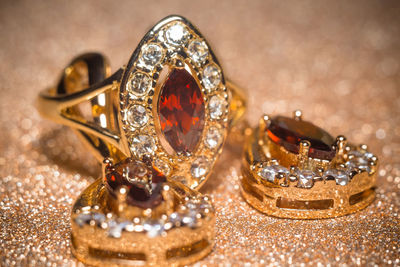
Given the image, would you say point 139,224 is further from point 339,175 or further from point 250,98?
point 250,98

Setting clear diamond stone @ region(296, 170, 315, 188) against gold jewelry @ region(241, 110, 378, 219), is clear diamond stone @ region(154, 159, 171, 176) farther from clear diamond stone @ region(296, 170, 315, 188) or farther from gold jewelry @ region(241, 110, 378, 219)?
clear diamond stone @ region(296, 170, 315, 188)

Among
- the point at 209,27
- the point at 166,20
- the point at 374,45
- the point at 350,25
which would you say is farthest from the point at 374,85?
the point at 166,20

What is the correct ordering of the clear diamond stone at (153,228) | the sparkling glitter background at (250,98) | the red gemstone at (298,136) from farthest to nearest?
the red gemstone at (298,136) → the sparkling glitter background at (250,98) → the clear diamond stone at (153,228)

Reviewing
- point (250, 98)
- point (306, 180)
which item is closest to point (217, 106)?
point (306, 180)

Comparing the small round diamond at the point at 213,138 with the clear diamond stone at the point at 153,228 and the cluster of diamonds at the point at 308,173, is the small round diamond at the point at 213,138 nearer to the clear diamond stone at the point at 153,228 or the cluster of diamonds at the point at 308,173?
the cluster of diamonds at the point at 308,173

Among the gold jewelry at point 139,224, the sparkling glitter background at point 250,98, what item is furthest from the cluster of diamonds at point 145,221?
the sparkling glitter background at point 250,98

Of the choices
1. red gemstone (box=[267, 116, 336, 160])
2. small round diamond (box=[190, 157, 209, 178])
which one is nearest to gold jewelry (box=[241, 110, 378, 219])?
red gemstone (box=[267, 116, 336, 160])

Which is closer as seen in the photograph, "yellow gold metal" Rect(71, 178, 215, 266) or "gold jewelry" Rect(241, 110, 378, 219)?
"yellow gold metal" Rect(71, 178, 215, 266)
